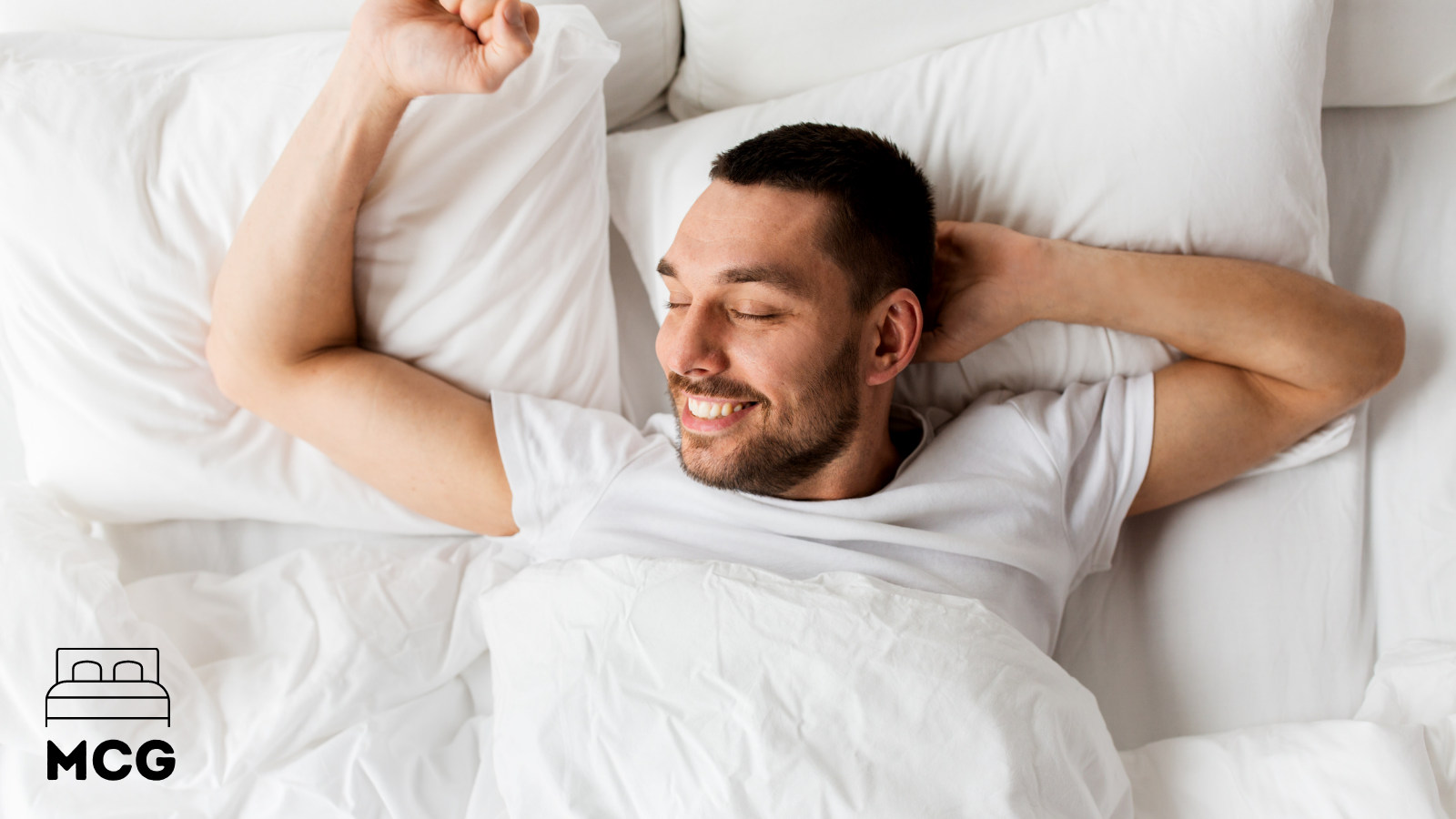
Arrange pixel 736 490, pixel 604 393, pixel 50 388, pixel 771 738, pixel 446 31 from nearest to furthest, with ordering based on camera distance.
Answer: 1. pixel 771 738
2. pixel 446 31
3. pixel 736 490
4. pixel 50 388
5. pixel 604 393

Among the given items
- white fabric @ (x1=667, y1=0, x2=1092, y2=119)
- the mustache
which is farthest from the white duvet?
white fabric @ (x1=667, y1=0, x2=1092, y2=119)

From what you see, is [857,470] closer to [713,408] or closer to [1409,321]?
[713,408]

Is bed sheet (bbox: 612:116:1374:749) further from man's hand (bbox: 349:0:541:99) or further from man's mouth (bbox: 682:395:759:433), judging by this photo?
man's hand (bbox: 349:0:541:99)

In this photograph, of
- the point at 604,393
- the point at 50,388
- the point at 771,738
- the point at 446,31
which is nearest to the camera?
the point at 771,738

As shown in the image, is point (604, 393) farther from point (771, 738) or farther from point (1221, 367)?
point (1221, 367)

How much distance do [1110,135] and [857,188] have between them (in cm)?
38

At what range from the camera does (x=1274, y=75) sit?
1.28 m

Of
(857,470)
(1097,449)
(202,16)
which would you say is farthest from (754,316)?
(202,16)

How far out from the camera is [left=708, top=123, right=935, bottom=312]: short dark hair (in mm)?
1210

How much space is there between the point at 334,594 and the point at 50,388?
52cm

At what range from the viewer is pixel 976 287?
4.33 feet

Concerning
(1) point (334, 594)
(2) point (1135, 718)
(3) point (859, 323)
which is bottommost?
(2) point (1135, 718)

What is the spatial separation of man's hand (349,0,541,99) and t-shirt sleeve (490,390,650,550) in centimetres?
43

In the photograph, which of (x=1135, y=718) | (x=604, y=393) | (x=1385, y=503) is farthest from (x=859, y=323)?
(x=1385, y=503)
